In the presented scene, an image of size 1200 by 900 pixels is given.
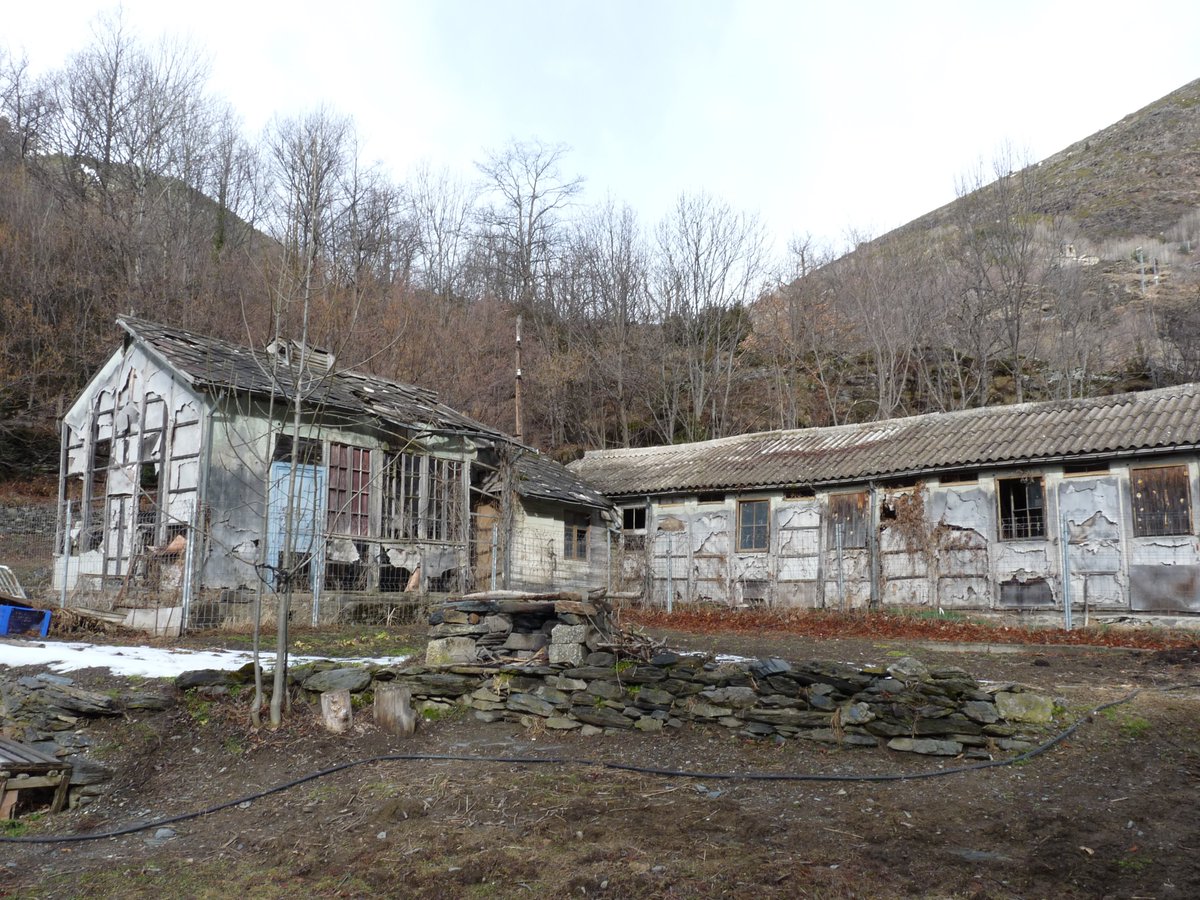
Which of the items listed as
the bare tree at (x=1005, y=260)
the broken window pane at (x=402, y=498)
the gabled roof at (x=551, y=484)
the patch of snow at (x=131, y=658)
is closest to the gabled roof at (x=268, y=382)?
the broken window pane at (x=402, y=498)

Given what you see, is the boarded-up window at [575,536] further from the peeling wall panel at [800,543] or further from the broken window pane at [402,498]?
the broken window pane at [402,498]

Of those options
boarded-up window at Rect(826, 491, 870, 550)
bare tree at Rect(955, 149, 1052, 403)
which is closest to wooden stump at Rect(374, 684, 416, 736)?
boarded-up window at Rect(826, 491, 870, 550)

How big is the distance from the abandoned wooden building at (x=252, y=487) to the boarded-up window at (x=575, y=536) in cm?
199

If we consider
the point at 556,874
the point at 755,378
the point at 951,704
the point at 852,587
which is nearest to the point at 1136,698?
the point at 951,704

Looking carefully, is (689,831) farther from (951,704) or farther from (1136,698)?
(1136,698)

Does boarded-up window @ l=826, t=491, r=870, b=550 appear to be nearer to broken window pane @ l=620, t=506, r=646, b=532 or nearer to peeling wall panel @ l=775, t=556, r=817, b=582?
peeling wall panel @ l=775, t=556, r=817, b=582

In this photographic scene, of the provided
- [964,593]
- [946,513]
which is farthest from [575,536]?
[964,593]

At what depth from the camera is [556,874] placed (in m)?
5.18

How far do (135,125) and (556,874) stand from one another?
1341 inches

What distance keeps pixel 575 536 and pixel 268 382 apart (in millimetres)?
9558

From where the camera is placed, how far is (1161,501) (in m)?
16.0

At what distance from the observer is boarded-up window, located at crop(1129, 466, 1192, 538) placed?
15.8 meters

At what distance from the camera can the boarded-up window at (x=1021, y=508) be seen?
1741cm

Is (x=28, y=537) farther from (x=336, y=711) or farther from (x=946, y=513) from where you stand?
(x=946, y=513)
